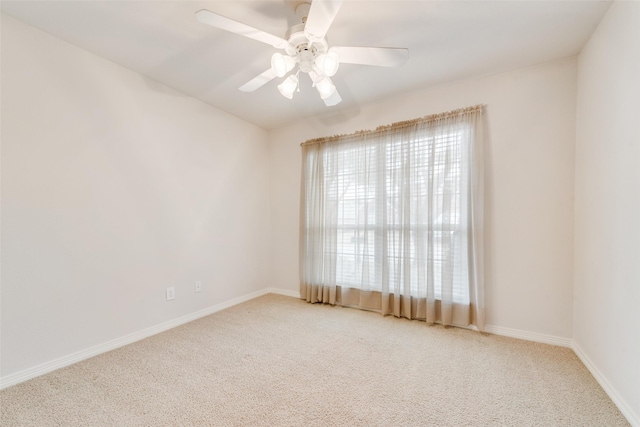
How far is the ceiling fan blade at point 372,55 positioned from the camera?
1.51 m

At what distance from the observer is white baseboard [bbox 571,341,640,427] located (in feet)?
4.27

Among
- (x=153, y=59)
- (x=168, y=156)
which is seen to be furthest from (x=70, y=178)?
(x=153, y=59)

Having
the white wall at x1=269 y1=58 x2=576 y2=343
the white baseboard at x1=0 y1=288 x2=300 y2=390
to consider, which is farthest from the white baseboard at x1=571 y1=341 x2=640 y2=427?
the white baseboard at x1=0 y1=288 x2=300 y2=390

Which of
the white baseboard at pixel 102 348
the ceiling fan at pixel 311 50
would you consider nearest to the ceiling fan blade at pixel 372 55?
the ceiling fan at pixel 311 50

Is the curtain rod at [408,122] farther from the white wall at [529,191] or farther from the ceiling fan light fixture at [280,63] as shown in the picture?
the ceiling fan light fixture at [280,63]

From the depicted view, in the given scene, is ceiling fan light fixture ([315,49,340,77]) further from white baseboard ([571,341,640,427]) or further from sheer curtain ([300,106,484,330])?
white baseboard ([571,341,640,427])

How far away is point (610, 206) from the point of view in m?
1.56

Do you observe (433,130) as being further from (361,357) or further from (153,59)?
(153,59)

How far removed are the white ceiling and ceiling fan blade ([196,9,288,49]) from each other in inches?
11.1

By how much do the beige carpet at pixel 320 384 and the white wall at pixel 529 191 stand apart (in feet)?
1.09

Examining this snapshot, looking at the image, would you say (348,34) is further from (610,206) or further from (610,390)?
(610,390)

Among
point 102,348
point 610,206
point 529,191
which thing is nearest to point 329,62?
point 610,206

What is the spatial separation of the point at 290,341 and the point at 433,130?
237cm

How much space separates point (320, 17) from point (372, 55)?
1.38 feet
